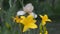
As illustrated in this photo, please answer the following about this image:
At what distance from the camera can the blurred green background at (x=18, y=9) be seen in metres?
0.97

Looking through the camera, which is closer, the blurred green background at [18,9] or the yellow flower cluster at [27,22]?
the yellow flower cluster at [27,22]

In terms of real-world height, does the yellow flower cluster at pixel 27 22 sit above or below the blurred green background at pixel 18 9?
above

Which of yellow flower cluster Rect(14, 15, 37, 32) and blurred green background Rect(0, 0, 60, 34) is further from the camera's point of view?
blurred green background Rect(0, 0, 60, 34)

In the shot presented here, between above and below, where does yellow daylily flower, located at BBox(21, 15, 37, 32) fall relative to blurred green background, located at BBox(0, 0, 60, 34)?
above

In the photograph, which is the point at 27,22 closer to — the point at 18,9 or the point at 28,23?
the point at 28,23

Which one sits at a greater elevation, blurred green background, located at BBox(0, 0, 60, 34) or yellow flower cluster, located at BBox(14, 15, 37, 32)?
yellow flower cluster, located at BBox(14, 15, 37, 32)

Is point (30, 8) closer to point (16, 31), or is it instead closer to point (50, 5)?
point (16, 31)

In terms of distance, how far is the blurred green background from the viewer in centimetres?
97

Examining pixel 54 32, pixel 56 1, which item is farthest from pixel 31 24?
pixel 56 1

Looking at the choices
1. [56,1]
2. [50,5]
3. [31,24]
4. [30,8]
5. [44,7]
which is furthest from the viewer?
[56,1]

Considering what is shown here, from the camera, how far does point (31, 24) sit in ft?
2.84

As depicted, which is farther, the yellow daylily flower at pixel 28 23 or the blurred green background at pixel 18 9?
the blurred green background at pixel 18 9

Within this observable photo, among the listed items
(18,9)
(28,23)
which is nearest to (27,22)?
(28,23)

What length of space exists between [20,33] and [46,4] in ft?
17.4
